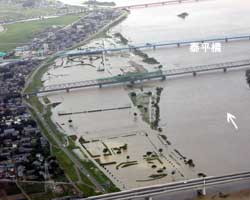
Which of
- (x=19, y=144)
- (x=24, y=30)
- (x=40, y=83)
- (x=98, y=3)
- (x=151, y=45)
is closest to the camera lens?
(x=19, y=144)

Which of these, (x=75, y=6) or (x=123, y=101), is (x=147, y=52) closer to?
(x=123, y=101)

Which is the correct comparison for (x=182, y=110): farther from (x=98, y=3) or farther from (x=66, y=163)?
(x=98, y=3)

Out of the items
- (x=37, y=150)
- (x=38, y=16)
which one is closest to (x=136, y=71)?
(x=37, y=150)

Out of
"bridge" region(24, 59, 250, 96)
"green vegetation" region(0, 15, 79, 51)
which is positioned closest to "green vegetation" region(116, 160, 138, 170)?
"bridge" region(24, 59, 250, 96)

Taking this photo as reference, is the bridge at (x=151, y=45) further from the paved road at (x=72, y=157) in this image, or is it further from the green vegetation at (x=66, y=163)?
the green vegetation at (x=66, y=163)

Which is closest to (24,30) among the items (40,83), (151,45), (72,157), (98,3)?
(151,45)
